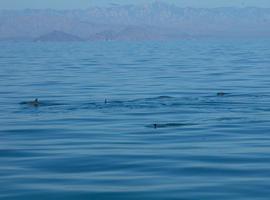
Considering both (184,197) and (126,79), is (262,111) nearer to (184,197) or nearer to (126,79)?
(184,197)

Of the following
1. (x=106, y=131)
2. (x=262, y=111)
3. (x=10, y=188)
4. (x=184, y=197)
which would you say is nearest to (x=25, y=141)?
(x=106, y=131)

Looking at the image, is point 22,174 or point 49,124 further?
point 49,124

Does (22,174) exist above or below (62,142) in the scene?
below

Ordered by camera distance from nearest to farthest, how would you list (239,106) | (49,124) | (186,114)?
(49,124), (186,114), (239,106)

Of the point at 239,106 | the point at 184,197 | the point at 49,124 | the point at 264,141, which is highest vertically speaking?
the point at 239,106

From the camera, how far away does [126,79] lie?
45.8 metres

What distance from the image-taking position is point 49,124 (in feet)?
78.0

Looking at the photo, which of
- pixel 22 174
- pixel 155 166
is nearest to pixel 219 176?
pixel 155 166

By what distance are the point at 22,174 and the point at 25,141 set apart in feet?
16.7

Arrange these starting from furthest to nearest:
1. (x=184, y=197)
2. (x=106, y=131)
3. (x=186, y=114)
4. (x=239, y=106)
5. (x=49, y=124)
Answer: (x=239, y=106) → (x=186, y=114) → (x=49, y=124) → (x=106, y=131) → (x=184, y=197)

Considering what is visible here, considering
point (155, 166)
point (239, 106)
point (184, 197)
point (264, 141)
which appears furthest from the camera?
point (239, 106)

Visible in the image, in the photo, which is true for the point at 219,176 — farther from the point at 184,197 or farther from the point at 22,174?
the point at 22,174

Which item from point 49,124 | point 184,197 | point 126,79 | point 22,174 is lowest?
point 184,197

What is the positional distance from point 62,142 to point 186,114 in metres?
7.42
